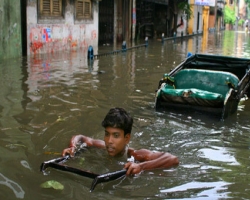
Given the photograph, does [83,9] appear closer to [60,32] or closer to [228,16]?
[60,32]

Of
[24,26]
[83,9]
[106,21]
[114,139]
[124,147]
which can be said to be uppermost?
[83,9]

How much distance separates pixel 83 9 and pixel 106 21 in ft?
14.1

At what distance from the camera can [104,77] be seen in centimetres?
1095

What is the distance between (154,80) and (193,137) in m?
5.13

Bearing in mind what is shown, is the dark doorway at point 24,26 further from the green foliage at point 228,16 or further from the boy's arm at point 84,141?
the green foliage at point 228,16

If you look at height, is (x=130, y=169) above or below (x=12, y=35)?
below

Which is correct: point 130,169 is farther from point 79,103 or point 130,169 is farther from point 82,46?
point 82,46

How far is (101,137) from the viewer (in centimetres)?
571

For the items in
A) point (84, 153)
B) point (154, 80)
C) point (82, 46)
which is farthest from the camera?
point (82, 46)

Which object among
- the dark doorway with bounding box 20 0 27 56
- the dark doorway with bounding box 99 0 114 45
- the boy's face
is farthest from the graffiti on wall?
the boy's face

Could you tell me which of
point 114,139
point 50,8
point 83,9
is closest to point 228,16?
point 83,9

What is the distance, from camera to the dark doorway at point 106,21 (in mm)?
23344

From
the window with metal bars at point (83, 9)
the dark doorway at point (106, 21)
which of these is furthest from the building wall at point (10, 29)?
the dark doorway at point (106, 21)

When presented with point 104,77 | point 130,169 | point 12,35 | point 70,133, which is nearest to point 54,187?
point 130,169
